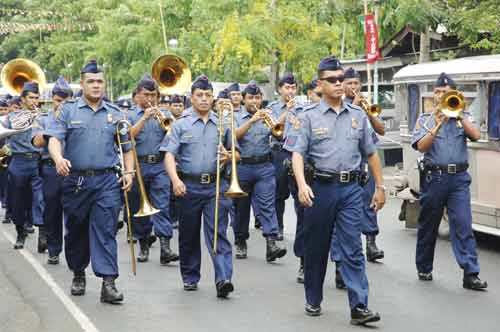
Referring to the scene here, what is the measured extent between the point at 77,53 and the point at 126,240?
35.4 m

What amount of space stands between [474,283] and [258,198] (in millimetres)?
3180

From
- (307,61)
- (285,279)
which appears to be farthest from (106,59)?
(285,279)

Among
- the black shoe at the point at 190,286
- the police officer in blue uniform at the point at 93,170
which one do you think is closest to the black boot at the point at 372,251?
the black shoe at the point at 190,286

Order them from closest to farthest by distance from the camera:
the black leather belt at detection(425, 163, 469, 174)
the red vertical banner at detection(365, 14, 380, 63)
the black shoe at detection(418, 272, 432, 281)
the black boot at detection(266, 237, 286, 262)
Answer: the black leather belt at detection(425, 163, 469, 174)
the black shoe at detection(418, 272, 432, 281)
the black boot at detection(266, 237, 286, 262)
the red vertical banner at detection(365, 14, 380, 63)

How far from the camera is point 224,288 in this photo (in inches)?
382

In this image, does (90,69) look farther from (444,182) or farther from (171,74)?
(171,74)

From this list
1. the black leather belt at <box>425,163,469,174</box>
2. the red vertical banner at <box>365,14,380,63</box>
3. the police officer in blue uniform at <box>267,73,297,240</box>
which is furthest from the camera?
the red vertical banner at <box>365,14,380,63</box>

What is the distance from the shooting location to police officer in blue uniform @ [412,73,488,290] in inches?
403

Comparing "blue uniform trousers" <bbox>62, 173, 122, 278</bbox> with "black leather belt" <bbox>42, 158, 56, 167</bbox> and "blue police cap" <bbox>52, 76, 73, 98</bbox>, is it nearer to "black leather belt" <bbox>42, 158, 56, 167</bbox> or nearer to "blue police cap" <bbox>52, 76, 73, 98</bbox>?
"black leather belt" <bbox>42, 158, 56, 167</bbox>

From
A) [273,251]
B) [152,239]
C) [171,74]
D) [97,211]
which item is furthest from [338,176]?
[171,74]

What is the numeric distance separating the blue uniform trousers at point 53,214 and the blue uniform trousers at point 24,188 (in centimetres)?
174

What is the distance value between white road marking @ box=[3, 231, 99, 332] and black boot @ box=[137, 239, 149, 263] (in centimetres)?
111

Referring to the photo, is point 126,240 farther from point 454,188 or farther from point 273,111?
point 454,188

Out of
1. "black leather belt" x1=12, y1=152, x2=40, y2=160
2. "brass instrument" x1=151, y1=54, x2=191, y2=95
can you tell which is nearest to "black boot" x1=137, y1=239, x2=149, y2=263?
"brass instrument" x1=151, y1=54, x2=191, y2=95
